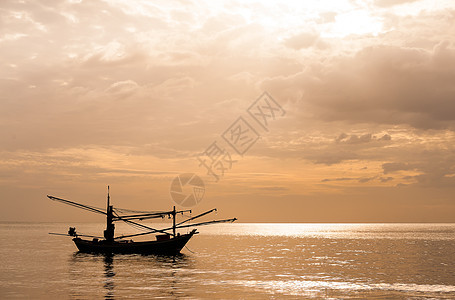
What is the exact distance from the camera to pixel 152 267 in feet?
185

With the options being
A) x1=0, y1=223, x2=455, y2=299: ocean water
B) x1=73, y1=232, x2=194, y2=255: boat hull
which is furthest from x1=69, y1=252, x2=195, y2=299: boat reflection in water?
x1=73, y1=232, x2=194, y2=255: boat hull

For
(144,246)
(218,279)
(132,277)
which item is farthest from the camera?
(144,246)

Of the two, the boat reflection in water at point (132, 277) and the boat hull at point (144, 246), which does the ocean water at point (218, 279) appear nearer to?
the boat reflection in water at point (132, 277)

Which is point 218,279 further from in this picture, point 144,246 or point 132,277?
point 144,246

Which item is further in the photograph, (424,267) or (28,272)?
(424,267)

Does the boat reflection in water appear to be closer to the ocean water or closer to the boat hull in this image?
the ocean water

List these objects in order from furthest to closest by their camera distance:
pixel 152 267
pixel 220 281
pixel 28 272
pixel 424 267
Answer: pixel 424 267
pixel 152 267
pixel 28 272
pixel 220 281

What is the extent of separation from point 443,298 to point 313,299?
35.1ft

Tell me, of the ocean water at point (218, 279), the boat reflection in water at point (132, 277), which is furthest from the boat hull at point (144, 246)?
the ocean water at point (218, 279)

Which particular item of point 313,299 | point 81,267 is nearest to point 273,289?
point 313,299

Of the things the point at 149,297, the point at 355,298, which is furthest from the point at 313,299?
the point at 149,297

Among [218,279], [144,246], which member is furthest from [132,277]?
[144,246]

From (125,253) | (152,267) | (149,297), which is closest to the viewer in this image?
(149,297)

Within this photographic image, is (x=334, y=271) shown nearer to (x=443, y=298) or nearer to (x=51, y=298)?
(x=443, y=298)
